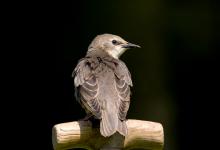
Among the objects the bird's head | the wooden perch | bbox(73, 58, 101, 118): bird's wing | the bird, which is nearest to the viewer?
the wooden perch

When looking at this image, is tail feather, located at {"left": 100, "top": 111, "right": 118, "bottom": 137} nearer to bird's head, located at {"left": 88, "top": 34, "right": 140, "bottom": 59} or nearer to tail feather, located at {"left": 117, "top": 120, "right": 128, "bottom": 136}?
tail feather, located at {"left": 117, "top": 120, "right": 128, "bottom": 136}

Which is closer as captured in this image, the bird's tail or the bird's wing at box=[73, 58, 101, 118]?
the bird's tail

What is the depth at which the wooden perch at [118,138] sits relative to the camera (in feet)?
20.8

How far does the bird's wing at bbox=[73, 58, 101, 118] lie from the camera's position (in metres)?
6.73

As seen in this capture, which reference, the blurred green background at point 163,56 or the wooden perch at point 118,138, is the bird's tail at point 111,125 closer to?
the wooden perch at point 118,138

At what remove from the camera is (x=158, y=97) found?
33.6ft

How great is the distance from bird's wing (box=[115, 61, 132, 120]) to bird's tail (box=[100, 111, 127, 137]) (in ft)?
0.23

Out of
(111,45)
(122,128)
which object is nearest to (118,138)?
(122,128)

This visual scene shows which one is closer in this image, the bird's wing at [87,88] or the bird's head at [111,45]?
the bird's wing at [87,88]

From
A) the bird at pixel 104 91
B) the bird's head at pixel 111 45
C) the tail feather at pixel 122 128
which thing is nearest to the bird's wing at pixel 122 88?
the bird at pixel 104 91

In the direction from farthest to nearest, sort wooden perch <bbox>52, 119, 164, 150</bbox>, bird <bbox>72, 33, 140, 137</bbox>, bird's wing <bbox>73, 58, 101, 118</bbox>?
bird's wing <bbox>73, 58, 101, 118</bbox>, bird <bbox>72, 33, 140, 137</bbox>, wooden perch <bbox>52, 119, 164, 150</bbox>

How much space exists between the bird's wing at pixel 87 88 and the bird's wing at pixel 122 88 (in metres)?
0.16

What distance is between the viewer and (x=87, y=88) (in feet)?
22.6


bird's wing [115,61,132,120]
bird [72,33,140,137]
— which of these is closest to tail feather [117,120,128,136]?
bird [72,33,140,137]
